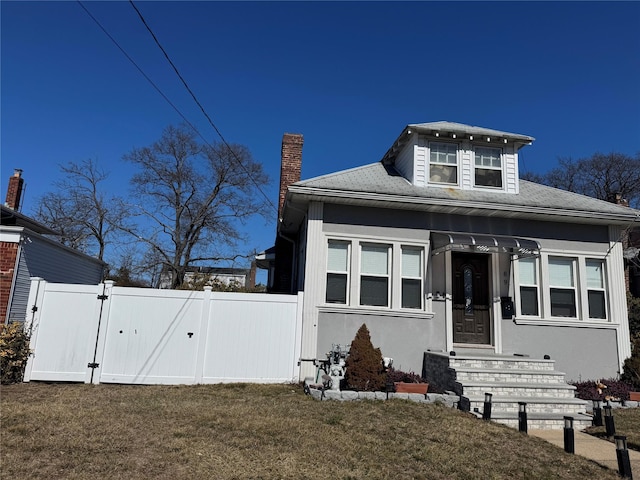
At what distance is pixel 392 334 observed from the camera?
9.44 meters

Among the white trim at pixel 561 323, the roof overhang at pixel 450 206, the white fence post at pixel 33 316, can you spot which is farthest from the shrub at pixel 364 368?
the white fence post at pixel 33 316

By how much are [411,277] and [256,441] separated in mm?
5721

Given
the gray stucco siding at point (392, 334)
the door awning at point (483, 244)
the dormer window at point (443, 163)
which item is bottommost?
the gray stucco siding at point (392, 334)

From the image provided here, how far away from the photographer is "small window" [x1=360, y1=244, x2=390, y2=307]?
9672 millimetres

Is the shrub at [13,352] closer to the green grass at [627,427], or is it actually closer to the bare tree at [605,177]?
the green grass at [627,427]

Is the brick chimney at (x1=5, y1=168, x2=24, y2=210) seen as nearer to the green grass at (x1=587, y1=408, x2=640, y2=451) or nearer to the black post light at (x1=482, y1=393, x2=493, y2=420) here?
the black post light at (x1=482, y1=393, x2=493, y2=420)

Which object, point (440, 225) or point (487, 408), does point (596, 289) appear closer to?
point (440, 225)

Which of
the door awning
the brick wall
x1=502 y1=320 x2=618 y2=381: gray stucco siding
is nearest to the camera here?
the brick wall

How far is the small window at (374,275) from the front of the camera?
9.67 meters

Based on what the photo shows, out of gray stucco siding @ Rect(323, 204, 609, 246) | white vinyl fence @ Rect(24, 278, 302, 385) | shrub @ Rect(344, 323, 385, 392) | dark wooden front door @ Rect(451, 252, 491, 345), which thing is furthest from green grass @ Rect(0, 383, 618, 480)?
gray stucco siding @ Rect(323, 204, 609, 246)

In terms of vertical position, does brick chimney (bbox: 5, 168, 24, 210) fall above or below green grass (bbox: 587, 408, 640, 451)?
above

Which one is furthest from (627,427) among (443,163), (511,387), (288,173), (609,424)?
(288,173)

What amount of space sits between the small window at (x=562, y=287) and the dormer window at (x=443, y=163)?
3066 mm

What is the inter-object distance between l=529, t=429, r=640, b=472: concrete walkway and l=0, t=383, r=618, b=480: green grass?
13.2 inches
